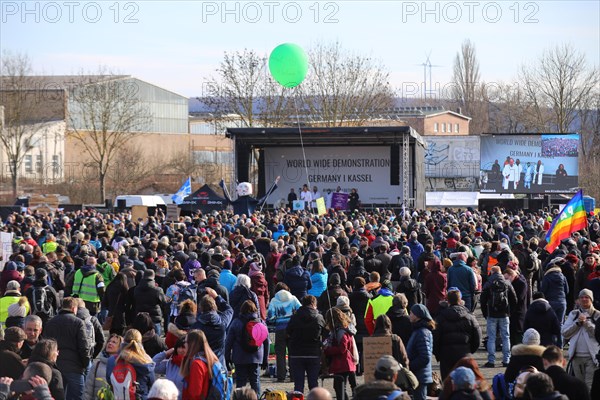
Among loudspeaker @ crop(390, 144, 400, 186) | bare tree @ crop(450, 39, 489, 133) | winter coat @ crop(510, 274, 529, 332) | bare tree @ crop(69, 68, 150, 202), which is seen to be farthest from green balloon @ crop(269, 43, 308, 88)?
bare tree @ crop(450, 39, 489, 133)

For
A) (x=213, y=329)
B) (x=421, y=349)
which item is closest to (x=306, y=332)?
(x=213, y=329)

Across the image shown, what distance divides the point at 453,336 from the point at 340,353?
44.5 inches

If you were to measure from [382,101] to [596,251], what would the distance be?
165ft

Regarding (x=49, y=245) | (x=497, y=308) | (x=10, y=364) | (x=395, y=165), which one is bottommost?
(x=497, y=308)

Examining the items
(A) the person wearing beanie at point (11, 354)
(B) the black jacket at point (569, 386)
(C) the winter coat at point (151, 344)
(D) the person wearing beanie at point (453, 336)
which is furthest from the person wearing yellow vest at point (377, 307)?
(B) the black jacket at point (569, 386)

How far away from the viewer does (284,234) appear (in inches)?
892

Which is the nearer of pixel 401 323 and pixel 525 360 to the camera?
pixel 525 360

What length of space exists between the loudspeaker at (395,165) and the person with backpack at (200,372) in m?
33.5

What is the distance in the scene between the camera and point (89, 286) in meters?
15.1

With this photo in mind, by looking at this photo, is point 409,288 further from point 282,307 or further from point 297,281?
point 282,307

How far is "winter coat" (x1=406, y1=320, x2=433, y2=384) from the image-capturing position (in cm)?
1027

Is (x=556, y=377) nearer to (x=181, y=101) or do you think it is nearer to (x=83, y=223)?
(x=83, y=223)

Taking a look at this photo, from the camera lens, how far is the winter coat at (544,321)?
11.9 m

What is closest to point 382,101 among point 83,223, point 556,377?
point 83,223
